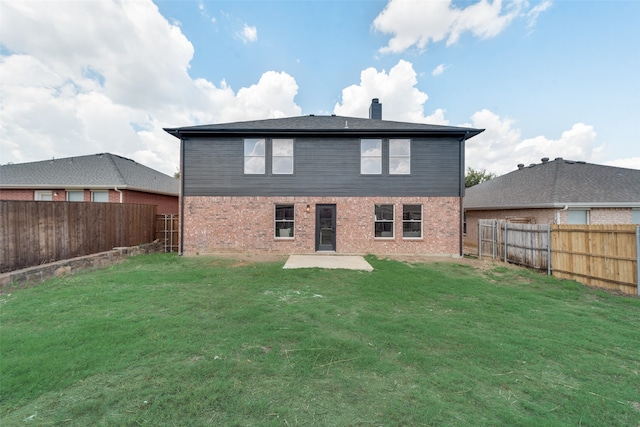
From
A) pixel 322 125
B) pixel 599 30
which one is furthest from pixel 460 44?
pixel 322 125

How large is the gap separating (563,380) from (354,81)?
17835 mm

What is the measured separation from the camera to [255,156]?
37.3 feet

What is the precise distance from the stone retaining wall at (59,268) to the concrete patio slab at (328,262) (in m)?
6.15

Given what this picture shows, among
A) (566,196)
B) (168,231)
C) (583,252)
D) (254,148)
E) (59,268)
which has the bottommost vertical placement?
(59,268)

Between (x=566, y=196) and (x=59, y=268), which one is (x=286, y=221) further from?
(x=566, y=196)

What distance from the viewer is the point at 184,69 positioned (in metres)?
14.2

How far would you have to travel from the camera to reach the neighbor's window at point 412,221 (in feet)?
37.5

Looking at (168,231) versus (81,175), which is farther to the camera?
(81,175)

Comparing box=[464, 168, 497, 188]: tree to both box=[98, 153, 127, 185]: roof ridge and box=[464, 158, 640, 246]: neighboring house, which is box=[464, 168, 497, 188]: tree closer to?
box=[464, 158, 640, 246]: neighboring house

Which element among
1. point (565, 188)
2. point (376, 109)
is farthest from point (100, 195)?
point (565, 188)

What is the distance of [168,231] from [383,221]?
10456 mm

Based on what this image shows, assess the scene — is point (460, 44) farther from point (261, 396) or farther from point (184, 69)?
point (261, 396)

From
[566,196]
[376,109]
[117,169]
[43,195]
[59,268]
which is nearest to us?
[59,268]

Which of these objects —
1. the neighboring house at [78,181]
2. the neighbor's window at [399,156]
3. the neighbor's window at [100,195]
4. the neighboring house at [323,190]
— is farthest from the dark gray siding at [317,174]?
the neighbor's window at [100,195]
